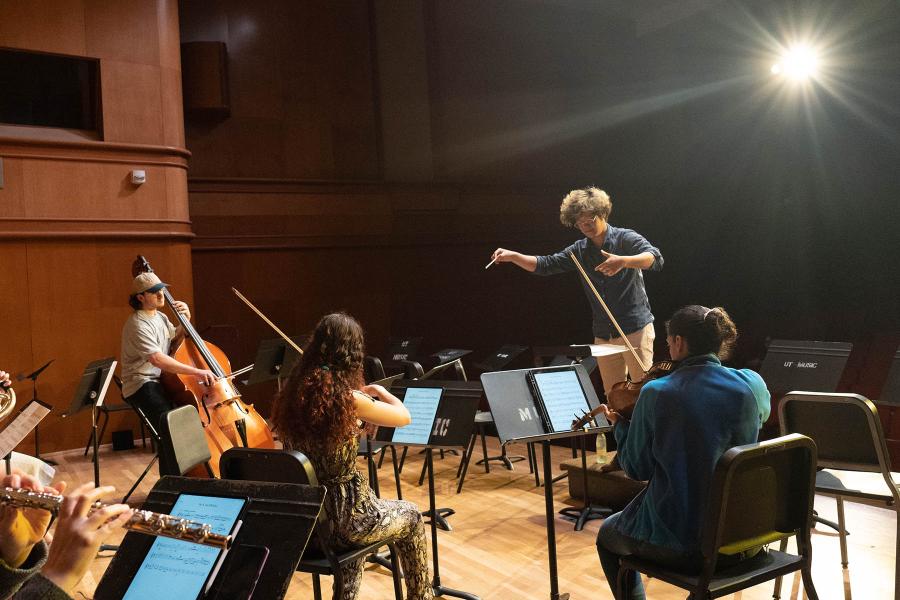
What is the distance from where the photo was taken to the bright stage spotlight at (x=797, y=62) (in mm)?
7383

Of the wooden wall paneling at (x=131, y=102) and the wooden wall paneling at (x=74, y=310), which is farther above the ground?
the wooden wall paneling at (x=131, y=102)

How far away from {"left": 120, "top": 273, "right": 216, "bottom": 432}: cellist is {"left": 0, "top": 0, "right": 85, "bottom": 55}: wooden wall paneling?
8.90ft

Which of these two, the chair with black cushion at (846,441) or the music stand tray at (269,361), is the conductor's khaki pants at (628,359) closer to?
the chair with black cushion at (846,441)

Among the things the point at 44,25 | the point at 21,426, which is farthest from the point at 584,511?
the point at 44,25

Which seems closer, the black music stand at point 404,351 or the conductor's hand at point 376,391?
the conductor's hand at point 376,391

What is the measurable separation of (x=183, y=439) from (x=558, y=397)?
142 cm

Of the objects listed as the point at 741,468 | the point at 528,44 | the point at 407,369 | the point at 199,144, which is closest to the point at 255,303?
the point at 199,144

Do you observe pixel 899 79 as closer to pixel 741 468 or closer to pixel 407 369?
pixel 407 369

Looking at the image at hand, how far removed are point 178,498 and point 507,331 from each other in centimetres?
715

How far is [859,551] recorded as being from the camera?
341cm

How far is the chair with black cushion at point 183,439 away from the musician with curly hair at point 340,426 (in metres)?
0.48

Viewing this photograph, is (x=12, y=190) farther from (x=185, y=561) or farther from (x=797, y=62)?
(x=797, y=62)

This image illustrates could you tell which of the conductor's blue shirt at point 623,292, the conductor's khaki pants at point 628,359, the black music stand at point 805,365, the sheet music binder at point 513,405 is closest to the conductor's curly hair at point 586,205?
the conductor's blue shirt at point 623,292

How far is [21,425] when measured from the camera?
2.99m
